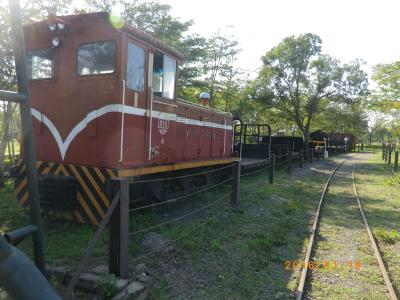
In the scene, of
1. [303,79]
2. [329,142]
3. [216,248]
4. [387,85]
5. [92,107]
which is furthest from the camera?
[329,142]

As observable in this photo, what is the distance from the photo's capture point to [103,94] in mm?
6059

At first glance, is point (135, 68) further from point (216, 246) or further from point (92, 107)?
point (216, 246)

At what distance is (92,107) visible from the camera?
6.14 m

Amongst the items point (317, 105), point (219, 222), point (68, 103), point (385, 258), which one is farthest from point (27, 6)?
point (317, 105)

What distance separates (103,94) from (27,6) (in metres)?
6.92

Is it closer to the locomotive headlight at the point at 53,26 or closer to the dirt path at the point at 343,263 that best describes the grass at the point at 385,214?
the dirt path at the point at 343,263

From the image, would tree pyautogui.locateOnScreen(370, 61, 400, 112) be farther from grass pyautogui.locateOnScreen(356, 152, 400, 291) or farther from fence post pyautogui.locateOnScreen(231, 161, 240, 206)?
fence post pyautogui.locateOnScreen(231, 161, 240, 206)

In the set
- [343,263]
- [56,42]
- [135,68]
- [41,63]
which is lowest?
[343,263]

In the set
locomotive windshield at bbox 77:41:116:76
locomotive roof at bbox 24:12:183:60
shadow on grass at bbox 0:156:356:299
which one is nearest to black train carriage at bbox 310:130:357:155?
shadow on grass at bbox 0:156:356:299

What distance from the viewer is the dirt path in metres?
4.48

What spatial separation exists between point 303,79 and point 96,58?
79.7 ft

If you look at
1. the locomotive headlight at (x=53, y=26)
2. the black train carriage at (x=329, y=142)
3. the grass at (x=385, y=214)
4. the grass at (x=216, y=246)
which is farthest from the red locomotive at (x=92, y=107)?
the black train carriage at (x=329, y=142)

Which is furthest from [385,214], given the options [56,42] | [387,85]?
[387,85]

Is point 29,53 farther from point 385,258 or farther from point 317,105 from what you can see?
point 317,105
